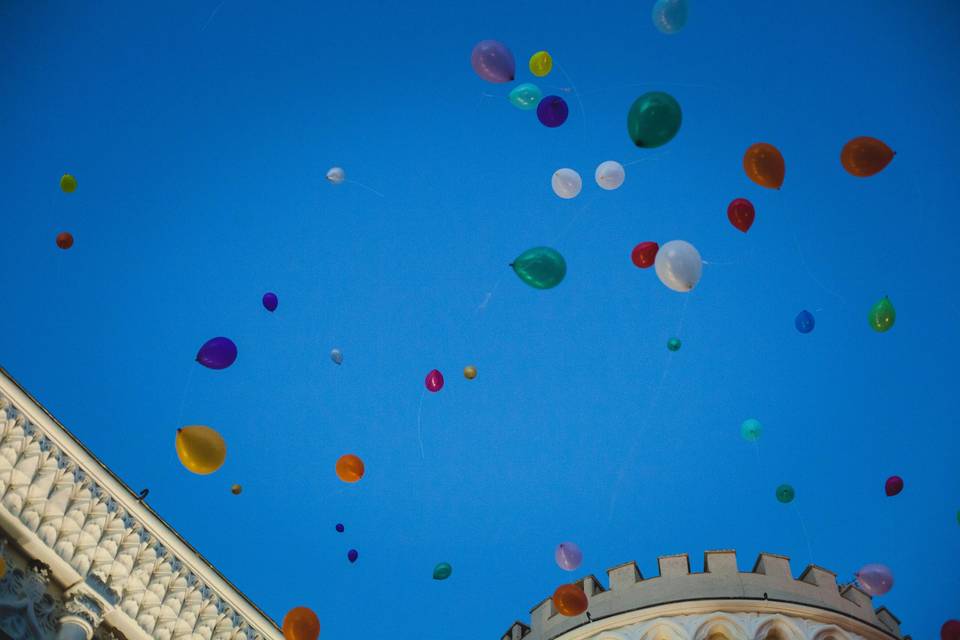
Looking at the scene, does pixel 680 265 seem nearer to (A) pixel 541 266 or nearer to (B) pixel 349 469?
(A) pixel 541 266

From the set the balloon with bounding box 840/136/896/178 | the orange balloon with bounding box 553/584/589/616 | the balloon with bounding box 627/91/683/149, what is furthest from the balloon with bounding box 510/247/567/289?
the orange balloon with bounding box 553/584/589/616

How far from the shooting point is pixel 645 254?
11.4 metres

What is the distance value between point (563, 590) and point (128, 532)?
5774 mm

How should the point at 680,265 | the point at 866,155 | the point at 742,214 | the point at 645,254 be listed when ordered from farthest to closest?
the point at 645,254 < the point at 742,214 < the point at 680,265 < the point at 866,155

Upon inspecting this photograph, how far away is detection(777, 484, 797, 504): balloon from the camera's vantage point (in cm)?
1294

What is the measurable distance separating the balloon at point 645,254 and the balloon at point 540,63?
108 inches

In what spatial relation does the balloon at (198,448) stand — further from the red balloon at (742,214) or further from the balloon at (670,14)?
the balloon at (670,14)

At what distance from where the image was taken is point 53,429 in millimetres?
10859

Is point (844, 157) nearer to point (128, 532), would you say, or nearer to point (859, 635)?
point (859, 635)

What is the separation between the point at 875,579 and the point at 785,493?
171cm

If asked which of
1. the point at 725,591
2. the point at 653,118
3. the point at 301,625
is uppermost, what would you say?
the point at 653,118

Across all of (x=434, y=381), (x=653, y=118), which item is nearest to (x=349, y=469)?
(x=434, y=381)

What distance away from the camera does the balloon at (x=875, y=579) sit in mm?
11852

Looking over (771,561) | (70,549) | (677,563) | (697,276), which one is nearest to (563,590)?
(677,563)
